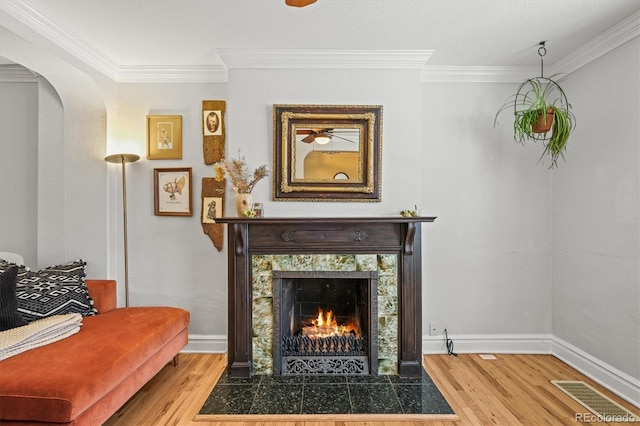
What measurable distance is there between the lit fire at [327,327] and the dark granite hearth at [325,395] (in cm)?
35

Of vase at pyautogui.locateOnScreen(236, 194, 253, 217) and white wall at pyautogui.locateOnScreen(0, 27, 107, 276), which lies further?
white wall at pyautogui.locateOnScreen(0, 27, 107, 276)

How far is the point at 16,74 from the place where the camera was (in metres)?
3.27

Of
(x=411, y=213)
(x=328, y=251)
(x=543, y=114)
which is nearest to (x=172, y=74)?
(x=328, y=251)

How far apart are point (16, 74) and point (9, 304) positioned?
219 centimetres

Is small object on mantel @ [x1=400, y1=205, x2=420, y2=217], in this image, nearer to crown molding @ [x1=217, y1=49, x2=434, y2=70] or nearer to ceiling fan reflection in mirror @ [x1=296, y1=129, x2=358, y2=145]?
ceiling fan reflection in mirror @ [x1=296, y1=129, x2=358, y2=145]

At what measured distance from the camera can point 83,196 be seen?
3.23 meters

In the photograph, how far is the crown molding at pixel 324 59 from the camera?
2.91 meters

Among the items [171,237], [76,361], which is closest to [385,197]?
[171,237]

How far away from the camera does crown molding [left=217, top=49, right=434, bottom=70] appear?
2.91 metres

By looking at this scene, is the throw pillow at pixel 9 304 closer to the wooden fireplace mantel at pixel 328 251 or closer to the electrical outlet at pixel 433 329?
the wooden fireplace mantel at pixel 328 251

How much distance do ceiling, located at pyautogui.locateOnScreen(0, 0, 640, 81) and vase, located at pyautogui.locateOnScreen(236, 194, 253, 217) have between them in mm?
1156

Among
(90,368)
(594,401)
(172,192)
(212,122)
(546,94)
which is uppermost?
(546,94)

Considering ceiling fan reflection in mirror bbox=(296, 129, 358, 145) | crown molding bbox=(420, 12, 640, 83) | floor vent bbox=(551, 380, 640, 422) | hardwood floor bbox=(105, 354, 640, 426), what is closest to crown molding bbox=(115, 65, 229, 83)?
ceiling fan reflection in mirror bbox=(296, 129, 358, 145)

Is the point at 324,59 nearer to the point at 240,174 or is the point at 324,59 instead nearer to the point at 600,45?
the point at 240,174
